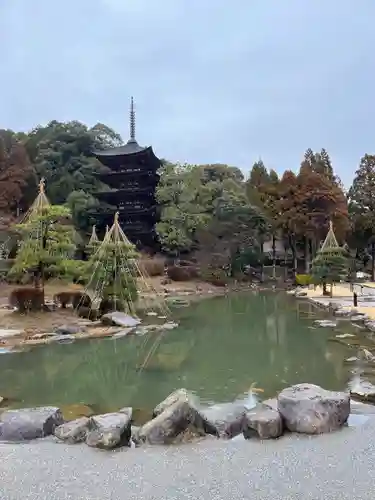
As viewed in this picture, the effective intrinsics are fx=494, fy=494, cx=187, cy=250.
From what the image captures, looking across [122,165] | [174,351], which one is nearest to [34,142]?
[122,165]

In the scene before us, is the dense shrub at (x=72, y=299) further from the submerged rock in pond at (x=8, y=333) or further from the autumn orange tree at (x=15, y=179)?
the autumn orange tree at (x=15, y=179)

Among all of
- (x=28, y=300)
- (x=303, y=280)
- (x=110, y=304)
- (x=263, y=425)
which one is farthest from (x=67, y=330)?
(x=303, y=280)

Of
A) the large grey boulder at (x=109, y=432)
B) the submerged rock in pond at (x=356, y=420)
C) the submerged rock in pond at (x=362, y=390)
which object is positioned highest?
the large grey boulder at (x=109, y=432)

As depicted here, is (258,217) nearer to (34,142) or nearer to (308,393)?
(34,142)

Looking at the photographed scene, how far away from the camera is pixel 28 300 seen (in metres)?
15.1

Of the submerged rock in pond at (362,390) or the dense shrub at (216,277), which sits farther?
the dense shrub at (216,277)

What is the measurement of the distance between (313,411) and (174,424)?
1660 mm

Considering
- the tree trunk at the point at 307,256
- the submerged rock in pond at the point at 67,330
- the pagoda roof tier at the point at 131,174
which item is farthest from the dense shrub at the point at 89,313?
the tree trunk at the point at 307,256

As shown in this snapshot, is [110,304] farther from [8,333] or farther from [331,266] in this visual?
[331,266]

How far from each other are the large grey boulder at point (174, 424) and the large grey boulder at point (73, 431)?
2.21 feet

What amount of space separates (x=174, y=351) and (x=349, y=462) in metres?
7.11

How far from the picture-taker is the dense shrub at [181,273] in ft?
104

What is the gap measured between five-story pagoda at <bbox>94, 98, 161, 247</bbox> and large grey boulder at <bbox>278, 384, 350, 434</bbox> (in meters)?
28.8

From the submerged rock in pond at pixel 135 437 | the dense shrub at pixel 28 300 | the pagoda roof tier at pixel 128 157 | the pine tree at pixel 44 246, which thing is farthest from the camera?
the pagoda roof tier at pixel 128 157
